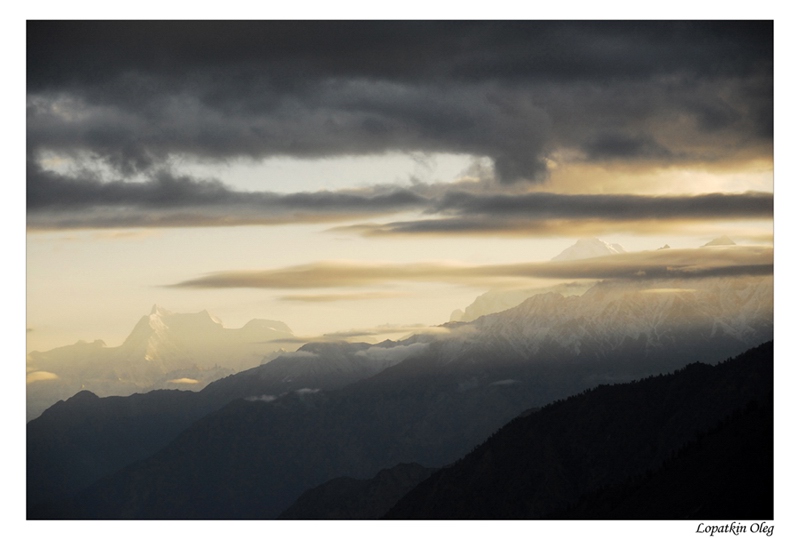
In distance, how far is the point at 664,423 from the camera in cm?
14650

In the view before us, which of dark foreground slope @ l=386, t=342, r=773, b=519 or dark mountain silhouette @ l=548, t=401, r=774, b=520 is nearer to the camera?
dark mountain silhouette @ l=548, t=401, r=774, b=520

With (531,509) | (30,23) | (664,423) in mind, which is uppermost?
(30,23)

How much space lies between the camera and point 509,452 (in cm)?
16562

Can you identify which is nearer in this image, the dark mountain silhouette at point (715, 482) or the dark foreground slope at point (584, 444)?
the dark mountain silhouette at point (715, 482)

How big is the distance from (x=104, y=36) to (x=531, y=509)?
103793mm

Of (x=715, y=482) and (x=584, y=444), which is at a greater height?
(x=715, y=482)

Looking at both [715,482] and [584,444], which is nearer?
[715,482]

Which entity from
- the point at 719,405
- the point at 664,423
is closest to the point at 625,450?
the point at 664,423
